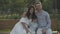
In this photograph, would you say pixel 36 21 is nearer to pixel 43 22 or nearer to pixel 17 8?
pixel 43 22

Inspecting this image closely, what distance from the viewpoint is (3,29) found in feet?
35.8

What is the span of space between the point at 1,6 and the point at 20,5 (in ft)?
3.37

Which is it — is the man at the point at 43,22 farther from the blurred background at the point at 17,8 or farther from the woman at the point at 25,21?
the blurred background at the point at 17,8

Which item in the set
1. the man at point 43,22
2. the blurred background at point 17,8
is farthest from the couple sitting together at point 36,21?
the blurred background at point 17,8

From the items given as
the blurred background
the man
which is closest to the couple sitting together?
the man

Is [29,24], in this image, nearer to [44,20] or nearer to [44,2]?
[44,20]

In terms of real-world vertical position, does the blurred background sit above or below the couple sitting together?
below

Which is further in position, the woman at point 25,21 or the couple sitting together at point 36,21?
the woman at point 25,21

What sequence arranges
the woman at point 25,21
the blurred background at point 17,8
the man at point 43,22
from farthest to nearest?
the blurred background at point 17,8 < the woman at point 25,21 < the man at point 43,22

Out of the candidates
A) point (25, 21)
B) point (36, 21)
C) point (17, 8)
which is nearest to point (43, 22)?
point (36, 21)

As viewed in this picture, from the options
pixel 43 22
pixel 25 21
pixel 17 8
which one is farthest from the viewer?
pixel 17 8

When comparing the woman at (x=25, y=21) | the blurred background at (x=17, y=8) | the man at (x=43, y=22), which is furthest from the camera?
the blurred background at (x=17, y=8)

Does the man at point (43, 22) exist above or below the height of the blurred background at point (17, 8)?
above

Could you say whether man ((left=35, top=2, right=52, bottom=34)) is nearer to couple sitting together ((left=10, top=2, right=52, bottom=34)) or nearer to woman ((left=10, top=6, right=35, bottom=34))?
couple sitting together ((left=10, top=2, right=52, bottom=34))
